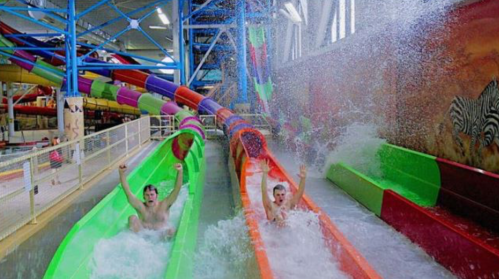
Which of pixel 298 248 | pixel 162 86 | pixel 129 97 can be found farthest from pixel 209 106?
pixel 298 248

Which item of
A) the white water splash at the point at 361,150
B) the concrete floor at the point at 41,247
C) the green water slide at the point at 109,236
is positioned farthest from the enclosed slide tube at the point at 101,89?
the green water slide at the point at 109,236

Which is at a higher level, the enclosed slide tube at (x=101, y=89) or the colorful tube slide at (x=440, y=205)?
the enclosed slide tube at (x=101, y=89)

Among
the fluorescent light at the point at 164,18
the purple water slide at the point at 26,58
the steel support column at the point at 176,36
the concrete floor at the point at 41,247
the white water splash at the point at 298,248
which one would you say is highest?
the fluorescent light at the point at 164,18

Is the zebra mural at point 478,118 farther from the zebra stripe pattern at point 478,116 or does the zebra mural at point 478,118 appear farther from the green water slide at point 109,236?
the green water slide at point 109,236

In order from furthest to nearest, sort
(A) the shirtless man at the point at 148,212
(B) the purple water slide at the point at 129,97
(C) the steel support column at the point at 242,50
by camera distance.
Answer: (C) the steel support column at the point at 242,50
(B) the purple water slide at the point at 129,97
(A) the shirtless man at the point at 148,212

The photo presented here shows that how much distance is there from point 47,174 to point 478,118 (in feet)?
15.0

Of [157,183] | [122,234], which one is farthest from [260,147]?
[122,234]

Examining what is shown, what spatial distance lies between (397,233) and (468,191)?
0.88m

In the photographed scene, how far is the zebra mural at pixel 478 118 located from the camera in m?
3.99

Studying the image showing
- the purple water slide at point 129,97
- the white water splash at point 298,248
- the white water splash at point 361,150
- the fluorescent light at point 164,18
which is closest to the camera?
the white water splash at point 298,248

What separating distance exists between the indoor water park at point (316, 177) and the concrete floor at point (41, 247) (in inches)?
0.7

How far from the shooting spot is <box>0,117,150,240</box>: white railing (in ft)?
12.5

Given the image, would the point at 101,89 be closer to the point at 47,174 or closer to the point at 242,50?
the point at 242,50

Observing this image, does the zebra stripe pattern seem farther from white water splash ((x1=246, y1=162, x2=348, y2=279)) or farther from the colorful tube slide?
white water splash ((x1=246, y1=162, x2=348, y2=279))
